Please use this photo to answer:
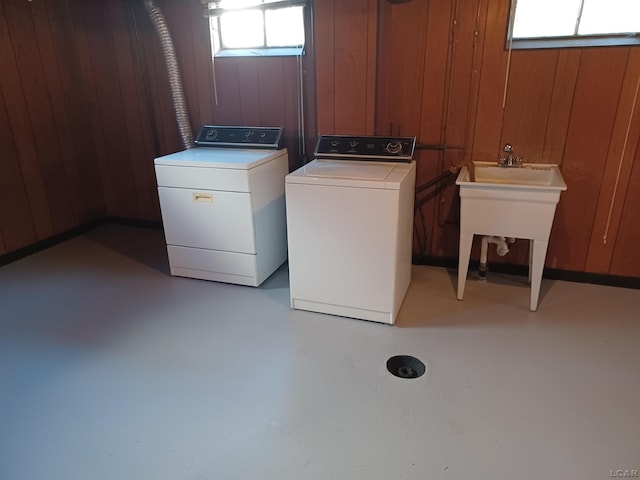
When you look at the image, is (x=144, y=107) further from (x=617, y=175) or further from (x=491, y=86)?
(x=617, y=175)

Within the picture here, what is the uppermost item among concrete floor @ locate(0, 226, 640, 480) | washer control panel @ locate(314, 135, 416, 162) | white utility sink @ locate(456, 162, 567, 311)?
washer control panel @ locate(314, 135, 416, 162)

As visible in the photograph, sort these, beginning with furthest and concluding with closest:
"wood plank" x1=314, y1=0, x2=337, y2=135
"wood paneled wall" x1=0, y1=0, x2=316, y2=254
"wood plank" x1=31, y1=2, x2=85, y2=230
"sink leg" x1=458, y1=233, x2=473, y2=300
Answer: "wood plank" x1=31, y1=2, x2=85, y2=230 < "wood paneled wall" x1=0, y1=0, x2=316, y2=254 < "wood plank" x1=314, y1=0, x2=337, y2=135 < "sink leg" x1=458, y1=233, x2=473, y2=300

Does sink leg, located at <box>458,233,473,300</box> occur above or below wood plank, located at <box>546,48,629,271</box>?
below

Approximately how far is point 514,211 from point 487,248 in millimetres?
553

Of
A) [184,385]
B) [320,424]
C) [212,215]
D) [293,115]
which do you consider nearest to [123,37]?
[293,115]

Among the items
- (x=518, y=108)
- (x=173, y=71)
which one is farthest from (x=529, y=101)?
(x=173, y=71)

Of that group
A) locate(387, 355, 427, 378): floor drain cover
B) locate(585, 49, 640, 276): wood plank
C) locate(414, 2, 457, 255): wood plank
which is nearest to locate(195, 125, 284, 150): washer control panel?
locate(414, 2, 457, 255): wood plank

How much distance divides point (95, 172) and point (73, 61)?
923mm

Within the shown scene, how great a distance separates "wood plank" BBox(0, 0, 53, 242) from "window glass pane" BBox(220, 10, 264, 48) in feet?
4.77

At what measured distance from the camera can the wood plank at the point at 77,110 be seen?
3.44m

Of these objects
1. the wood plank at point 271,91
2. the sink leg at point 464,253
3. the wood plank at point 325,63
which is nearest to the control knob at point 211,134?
the wood plank at point 271,91

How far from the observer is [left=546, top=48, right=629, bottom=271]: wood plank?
2473 mm

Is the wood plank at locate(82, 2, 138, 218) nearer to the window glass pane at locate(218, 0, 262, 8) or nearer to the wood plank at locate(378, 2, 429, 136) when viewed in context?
the window glass pane at locate(218, 0, 262, 8)

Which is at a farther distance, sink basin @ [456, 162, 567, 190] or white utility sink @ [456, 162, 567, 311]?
sink basin @ [456, 162, 567, 190]
